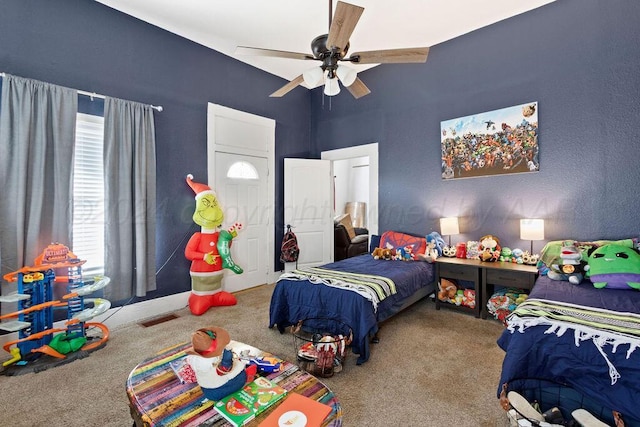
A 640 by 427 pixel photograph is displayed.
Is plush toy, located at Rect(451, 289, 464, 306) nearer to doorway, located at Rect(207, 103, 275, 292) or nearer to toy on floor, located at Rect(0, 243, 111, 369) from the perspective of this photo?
doorway, located at Rect(207, 103, 275, 292)

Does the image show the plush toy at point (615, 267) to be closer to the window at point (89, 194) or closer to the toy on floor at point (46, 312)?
the toy on floor at point (46, 312)

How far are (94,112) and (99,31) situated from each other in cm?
80

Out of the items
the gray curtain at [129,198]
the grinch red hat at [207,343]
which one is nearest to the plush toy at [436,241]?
the grinch red hat at [207,343]

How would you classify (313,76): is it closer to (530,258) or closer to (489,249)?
(489,249)

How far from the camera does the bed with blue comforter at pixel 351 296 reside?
2311 mm

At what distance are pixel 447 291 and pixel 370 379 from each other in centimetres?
175

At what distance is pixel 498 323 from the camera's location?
299 centimetres

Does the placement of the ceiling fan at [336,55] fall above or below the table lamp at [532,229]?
above

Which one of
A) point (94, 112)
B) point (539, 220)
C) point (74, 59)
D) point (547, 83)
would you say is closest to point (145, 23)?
point (74, 59)

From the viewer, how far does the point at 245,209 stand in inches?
168

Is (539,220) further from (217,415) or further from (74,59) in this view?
(74,59)

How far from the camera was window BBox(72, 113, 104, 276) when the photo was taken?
2.88 m

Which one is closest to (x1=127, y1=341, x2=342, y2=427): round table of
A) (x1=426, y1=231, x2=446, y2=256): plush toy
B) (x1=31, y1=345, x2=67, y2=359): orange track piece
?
(x1=31, y1=345, x2=67, y2=359): orange track piece

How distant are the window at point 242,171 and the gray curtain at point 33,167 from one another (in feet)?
5.73
